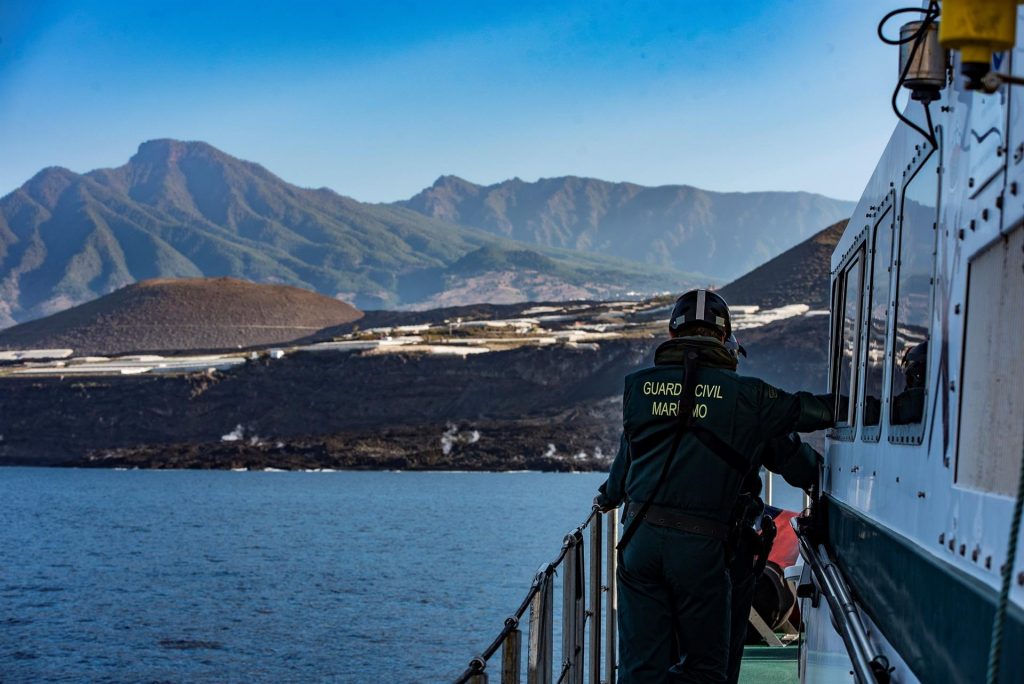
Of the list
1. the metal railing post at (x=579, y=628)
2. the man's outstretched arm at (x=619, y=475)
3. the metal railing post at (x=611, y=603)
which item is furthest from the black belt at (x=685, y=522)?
the metal railing post at (x=611, y=603)

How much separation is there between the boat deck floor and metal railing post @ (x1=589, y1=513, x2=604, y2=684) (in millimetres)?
1543

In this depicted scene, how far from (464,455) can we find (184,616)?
187 feet

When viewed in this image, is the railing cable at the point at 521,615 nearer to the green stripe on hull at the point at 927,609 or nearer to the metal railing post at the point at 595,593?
the metal railing post at the point at 595,593

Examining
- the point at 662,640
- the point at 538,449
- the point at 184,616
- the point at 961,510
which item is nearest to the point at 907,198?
the point at 961,510

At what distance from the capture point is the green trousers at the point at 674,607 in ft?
16.3

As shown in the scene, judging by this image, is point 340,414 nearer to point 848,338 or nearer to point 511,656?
point 848,338

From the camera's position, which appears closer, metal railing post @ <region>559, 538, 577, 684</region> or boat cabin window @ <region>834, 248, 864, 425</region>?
boat cabin window @ <region>834, 248, 864, 425</region>

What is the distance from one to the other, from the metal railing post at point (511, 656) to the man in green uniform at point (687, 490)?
100 centimetres

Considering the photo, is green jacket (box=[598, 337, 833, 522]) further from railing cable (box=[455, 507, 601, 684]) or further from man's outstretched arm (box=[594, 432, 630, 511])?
railing cable (box=[455, 507, 601, 684])

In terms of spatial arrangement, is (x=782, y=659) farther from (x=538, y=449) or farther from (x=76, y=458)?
(x=76, y=458)

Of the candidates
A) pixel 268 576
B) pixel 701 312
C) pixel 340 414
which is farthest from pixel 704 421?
pixel 340 414

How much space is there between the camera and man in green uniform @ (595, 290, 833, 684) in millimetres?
4992

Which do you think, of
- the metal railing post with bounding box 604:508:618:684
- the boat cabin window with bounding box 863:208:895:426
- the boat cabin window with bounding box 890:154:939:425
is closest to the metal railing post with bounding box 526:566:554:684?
the boat cabin window with bounding box 863:208:895:426

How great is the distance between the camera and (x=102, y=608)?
42312 millimetres
